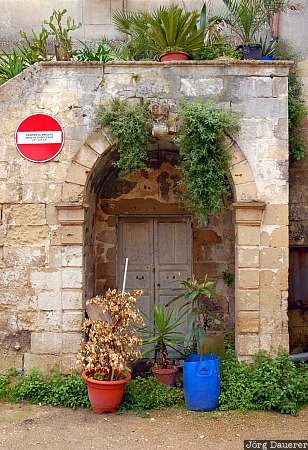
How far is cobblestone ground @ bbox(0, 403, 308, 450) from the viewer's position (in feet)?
16.3

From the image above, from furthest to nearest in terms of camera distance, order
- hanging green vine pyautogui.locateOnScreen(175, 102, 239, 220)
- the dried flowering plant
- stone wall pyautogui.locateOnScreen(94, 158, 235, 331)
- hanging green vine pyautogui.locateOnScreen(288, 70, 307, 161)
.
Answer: stone wall pyautogui.locateOnScreen(94, 158, 235, 331), hanging green vine pyautogui.locateOnScreen(288, 70, 307, 161), hanging green vine pyautogui.locateOnScreen(175, 102, 239, 220), the dried flowering plant

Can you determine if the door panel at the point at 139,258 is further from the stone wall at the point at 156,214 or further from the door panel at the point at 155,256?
the stone wall at the point at 156,214

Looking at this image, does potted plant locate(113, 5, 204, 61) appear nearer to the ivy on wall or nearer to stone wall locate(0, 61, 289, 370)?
stone wall locate(0, 61, 289, 370)

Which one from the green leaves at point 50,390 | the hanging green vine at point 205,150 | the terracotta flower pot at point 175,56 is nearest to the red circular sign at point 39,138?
the hanging green vine at point 205,150

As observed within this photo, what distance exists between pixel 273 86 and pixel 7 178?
11.1 feet

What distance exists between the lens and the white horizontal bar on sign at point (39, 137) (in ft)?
21.1

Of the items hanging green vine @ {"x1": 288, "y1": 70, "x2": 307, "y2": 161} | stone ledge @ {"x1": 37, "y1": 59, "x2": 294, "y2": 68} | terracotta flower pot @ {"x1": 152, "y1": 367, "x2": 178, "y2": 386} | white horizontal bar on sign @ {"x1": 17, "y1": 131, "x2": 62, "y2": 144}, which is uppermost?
stone ledge @ {"x1": 37, "y1": 59, "x2": 294, "y2": 68}

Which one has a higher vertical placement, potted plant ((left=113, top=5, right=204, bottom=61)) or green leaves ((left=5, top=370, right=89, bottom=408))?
potted plant ((left=113, top=5, right=204, bottom=61))

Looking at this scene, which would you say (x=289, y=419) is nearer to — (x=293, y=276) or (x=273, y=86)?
(x=293, y=276)

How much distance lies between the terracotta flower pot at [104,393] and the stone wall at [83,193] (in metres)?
0.68

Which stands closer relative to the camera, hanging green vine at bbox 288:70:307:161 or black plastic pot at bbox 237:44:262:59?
black plastic pot at bbox 237:44:262:59

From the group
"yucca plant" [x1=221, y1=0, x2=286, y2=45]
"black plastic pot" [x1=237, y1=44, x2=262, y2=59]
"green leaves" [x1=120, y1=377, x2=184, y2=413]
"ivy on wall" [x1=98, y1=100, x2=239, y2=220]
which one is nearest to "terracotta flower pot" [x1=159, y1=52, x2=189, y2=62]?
"ivy on wall" [x1=98, y1=100, x2=239, y2=220]

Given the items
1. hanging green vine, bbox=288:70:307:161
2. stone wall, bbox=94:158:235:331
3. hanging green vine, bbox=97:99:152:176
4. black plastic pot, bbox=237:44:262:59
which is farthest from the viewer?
stone wall, bbox=94:158:235:331

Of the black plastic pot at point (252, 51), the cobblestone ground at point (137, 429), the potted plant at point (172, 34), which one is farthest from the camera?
the black plastic pot at point (252, 51)
